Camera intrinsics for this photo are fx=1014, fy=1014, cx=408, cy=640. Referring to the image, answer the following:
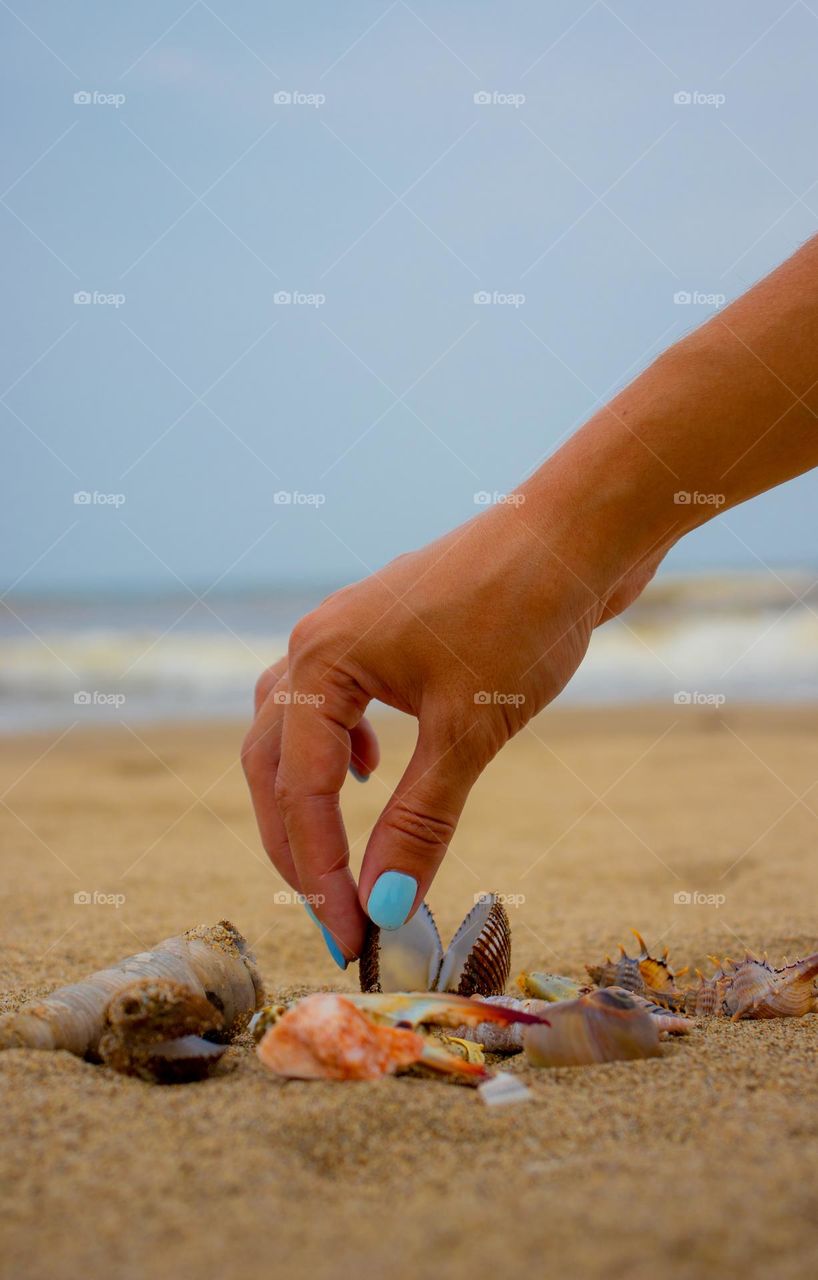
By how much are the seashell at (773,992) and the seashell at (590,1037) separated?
0.65 metres

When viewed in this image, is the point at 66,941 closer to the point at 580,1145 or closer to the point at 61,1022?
the point at 61,1022

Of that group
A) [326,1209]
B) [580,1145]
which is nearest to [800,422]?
[580,1145]

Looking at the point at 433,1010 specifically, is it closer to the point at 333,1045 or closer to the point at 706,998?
the point at 333,1045

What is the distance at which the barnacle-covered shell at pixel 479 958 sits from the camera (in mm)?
2791

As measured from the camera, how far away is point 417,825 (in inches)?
92.6

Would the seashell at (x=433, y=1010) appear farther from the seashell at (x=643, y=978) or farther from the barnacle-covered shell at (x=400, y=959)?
the seashell at (x=643, y=978)

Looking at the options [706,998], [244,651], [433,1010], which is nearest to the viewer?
[433,1010]

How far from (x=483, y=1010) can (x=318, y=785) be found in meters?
0.66

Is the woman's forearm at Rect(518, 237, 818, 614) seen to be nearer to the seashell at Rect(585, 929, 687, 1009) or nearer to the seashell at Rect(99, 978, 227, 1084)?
the seashell at Rect(585, 929, 687, 1009)

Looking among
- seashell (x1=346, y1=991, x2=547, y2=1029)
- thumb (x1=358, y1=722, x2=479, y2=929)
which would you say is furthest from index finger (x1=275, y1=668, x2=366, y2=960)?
seashell (x1=346, y1=991, x2=547, y2=1029)

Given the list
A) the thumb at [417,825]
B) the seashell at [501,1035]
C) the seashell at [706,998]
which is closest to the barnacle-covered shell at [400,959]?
the thumb at [417,825]

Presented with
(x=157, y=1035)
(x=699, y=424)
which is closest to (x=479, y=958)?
(x=157, y=1035)

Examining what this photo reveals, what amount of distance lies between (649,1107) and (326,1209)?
662 millimetres

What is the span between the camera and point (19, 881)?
183 inches
